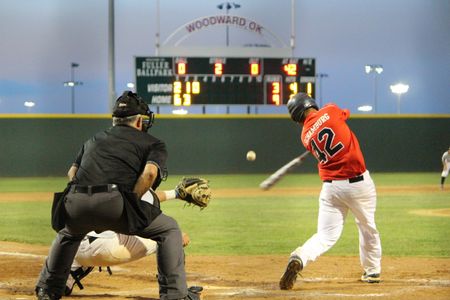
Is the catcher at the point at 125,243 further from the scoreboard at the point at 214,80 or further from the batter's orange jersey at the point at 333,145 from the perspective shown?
the scoreboard at the point at 214,80

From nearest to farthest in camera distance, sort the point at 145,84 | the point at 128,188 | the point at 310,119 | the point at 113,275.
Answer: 1. the point at 128,188
2. the point at 310,119
3. the point at 113,275
4. the point at 145,84

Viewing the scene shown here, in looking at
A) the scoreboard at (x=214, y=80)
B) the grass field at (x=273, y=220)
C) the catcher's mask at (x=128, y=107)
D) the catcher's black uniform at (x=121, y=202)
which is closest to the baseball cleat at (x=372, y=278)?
the catcher's black uniform at (x=121, y=202)

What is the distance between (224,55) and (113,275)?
15823mm

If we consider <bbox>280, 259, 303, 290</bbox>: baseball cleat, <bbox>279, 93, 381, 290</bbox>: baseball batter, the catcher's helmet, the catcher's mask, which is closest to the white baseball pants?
<bbox>279, 93, 381, 290</bbox>: baseball batter

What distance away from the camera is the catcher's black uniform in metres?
4.07

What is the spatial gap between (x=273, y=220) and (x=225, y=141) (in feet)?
38.5

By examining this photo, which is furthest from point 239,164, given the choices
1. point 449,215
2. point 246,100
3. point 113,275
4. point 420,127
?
point 113,275

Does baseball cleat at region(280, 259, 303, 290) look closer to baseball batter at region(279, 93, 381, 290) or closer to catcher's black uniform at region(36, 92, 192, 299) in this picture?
baseball batter at region(279, 93, 381, 290)

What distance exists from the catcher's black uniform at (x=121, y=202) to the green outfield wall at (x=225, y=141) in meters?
18.6

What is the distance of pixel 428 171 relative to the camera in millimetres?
24641

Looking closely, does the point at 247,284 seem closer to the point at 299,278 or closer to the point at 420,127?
the point at 299,278

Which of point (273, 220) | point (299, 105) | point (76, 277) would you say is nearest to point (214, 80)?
point (273, 220)

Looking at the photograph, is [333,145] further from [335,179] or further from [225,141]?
[225,141]

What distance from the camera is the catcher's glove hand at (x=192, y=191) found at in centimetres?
472
